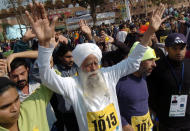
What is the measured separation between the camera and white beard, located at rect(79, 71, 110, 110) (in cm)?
174

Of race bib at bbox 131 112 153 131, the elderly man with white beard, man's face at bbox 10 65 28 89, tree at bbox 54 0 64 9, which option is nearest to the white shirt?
the elderly man with white beard

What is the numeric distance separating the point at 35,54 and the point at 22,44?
61 centimetres

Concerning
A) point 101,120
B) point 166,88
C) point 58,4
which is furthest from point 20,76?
point 58,4

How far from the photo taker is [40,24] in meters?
1.55

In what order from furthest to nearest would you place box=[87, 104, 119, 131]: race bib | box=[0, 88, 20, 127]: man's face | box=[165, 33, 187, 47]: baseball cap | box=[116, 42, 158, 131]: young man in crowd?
box=[165, 33, 187, 47]: baseball cap, box=[116, 42, 158, 131]: young man in crowd, box=[87, 104, 119, 131]: race bib, box=[0, 88, 20, 127]: man's face

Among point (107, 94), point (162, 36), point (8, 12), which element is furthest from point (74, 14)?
point (107, 94)

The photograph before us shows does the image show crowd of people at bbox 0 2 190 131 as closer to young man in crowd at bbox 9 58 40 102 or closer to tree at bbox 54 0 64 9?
young man in crowd at bbox 9 58 40 102

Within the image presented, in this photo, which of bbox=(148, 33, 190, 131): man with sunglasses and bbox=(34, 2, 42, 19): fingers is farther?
bbox=(148, 33, 190, 131): man with sunglasses

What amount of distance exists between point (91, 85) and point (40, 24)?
0.74 metres

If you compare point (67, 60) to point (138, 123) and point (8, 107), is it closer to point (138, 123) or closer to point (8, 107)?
point (138, 123)

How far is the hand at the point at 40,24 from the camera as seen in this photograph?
1513 millimetres

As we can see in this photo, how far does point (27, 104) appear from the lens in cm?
158

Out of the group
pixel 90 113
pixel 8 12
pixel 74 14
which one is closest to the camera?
pixel 90 113

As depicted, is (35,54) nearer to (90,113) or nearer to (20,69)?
(20,69)
